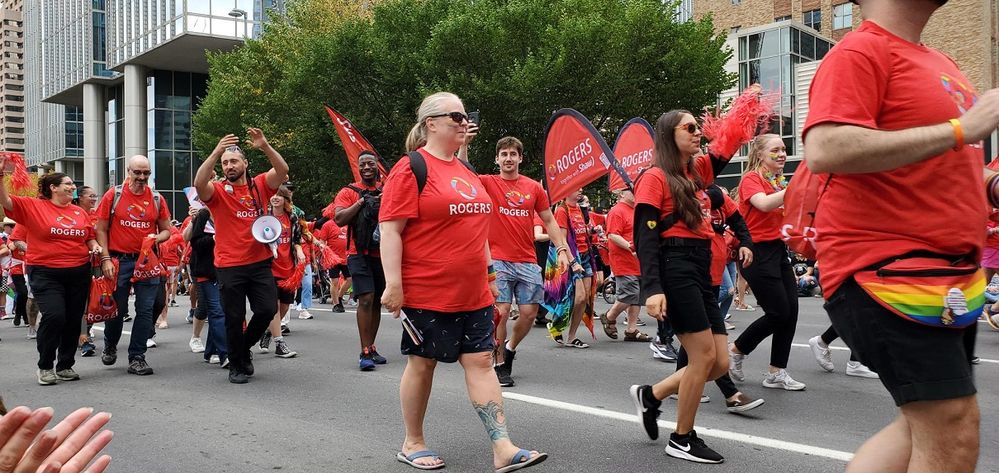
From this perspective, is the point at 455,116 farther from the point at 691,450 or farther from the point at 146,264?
the point at 146,264

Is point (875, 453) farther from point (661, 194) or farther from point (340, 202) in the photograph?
point (340, 202)

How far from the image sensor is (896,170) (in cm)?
225

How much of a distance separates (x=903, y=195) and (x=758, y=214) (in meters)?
4.08

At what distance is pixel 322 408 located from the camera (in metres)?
5.96

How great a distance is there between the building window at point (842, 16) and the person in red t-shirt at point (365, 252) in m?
43.9

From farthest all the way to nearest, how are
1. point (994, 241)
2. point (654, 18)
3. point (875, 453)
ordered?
point (654, 18), point (994, 241), point (875, 453)

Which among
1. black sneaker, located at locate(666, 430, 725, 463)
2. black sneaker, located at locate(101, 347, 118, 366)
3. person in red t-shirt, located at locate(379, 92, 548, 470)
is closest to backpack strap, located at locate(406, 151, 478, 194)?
person in red t-shirt, located at locate(379, 92, 548, 470)

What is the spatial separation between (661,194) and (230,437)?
9.85ft

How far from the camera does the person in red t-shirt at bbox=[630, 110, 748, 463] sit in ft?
14.2

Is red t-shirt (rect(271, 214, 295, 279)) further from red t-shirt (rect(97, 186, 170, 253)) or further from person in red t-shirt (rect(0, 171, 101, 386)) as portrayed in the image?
person in red t-shirt (rect(0, 171, 101, 386))

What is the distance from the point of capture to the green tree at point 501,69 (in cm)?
2255

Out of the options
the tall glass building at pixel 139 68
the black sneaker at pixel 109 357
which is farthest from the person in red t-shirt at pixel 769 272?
the tall glass building at pixel 139 68

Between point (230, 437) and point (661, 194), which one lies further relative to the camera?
point (230, 437)

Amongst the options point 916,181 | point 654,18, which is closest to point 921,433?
point 916,181
